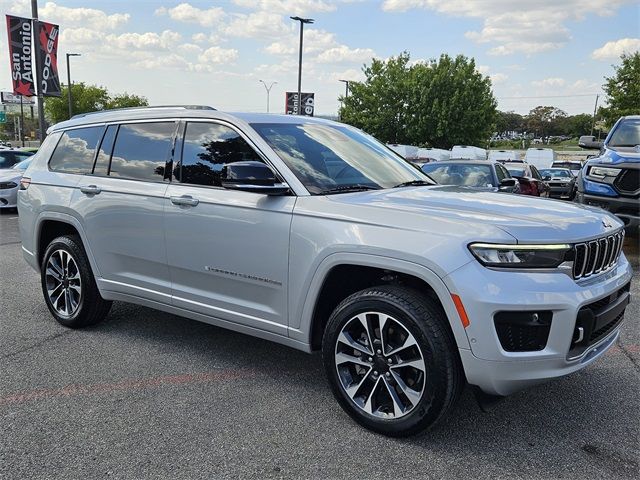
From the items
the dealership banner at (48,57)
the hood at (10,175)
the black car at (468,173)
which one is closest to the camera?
the black car at (468,173)

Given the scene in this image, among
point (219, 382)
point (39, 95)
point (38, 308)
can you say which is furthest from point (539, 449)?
point (39, 95)

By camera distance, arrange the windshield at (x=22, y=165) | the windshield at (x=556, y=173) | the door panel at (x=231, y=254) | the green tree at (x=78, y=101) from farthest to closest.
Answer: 1. the green tree at (x=78, y=101)
2. the windshield at (x=556, y=173)
3. the windshield at (x=22, y=165)
4. the door panel at (x=231, y=254)

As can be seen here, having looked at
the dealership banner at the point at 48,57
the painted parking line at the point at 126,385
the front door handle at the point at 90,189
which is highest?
the dealership banner at the point at 48,57

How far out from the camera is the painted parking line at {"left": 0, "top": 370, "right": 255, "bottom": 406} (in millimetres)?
3600

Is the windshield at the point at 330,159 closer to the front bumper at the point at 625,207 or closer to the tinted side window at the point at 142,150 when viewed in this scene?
the tinted side window at the point at 142,150

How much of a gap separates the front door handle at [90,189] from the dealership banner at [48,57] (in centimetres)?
1516

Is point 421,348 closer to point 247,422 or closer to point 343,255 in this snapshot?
point 343,255

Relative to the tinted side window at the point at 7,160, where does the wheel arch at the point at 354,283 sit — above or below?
above

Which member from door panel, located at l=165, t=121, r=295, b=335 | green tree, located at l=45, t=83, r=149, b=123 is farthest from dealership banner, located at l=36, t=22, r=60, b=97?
green tree, located at l=45, t=83, r=149, b=123

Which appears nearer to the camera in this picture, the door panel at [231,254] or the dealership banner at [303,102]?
the door panel at [231,254]

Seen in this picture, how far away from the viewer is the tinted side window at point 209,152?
12.4ft

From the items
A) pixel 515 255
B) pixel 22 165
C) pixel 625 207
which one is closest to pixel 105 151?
pixel 515 255

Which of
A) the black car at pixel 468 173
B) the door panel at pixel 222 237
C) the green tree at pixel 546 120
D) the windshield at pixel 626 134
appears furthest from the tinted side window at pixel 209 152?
the green tree at pixel 546 120

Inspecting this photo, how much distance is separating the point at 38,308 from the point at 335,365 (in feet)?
12.1
